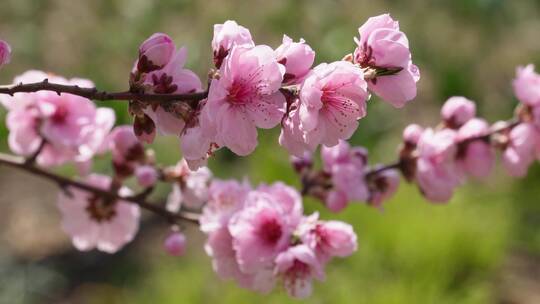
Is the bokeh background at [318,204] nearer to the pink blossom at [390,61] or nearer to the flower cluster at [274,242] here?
the flower cluster at [274,242]

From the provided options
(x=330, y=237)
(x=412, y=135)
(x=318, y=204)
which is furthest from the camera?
(x=318, y=204)

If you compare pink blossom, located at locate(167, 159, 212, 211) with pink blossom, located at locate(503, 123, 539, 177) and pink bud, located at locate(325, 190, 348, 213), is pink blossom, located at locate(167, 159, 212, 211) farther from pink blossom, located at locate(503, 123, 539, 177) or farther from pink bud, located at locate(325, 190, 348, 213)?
pink blossom, located at locate(503, 123, 539, 177)

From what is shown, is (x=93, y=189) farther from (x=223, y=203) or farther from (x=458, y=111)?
(x=458, y=111)

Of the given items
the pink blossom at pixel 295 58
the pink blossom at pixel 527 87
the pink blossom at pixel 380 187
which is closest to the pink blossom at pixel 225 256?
the pink blossom at pixel 380 187

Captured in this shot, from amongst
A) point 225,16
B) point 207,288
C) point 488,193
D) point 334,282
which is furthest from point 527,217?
point 225,16

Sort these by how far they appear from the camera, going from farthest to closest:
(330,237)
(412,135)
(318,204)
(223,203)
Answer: (318,204) < (412,135) < (223,203) < (330,237)

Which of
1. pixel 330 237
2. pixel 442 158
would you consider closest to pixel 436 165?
pixel 442 158
